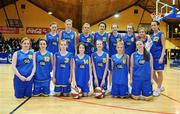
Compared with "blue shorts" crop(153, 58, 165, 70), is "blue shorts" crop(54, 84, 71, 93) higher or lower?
lower

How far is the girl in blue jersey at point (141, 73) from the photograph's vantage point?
6.07 metres

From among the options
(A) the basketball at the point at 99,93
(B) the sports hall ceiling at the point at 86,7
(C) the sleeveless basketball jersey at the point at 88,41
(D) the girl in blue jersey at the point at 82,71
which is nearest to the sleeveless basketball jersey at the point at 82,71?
(D) the girl in blue jersey at the point at 82,71

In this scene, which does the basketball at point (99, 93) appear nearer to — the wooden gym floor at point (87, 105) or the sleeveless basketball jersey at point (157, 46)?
the wooden gym floor at point (87, 105)

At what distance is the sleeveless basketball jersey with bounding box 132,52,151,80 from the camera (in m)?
6.07

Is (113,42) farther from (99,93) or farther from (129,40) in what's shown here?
(99,93)

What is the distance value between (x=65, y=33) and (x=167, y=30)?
18.2 meters

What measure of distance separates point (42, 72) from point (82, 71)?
766 mm

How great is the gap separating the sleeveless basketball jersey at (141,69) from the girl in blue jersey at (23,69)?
1886mm

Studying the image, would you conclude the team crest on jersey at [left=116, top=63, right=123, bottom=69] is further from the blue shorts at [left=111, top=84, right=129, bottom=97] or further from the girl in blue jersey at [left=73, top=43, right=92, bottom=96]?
the girl in blue jersey at [left=73, top=43, right=92, bottom=96]

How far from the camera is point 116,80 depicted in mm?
6297

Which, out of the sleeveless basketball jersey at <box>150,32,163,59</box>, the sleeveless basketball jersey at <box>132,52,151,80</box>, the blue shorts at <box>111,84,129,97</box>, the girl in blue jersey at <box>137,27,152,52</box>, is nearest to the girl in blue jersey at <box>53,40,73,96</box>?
the blue shorts at <box>111,84,129,97</box>

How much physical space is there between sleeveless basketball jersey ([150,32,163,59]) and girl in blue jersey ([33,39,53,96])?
2.08 meters

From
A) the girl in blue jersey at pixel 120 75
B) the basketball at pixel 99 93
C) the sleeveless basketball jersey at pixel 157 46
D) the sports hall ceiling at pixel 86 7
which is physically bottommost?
the basketball at pixel 99 93

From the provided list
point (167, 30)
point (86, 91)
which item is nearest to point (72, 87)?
point (86, 91)
